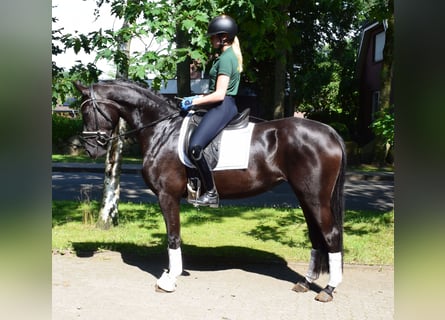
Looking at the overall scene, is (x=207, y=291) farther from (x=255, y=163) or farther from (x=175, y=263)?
(x=255, y=163)

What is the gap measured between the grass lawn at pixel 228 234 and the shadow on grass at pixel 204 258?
0.02m

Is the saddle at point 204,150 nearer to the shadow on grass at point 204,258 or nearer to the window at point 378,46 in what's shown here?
the shadow on grass at point 204,258

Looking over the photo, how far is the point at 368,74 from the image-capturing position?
33375 mm

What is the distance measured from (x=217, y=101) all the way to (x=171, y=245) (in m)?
1.82

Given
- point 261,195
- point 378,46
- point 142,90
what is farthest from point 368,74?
point 142,90

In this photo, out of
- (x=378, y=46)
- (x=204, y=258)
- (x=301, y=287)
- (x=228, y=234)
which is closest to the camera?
(x=301, y=287)

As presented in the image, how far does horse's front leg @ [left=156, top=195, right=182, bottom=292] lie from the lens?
576 centimetres

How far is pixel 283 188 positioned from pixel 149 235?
857 cm

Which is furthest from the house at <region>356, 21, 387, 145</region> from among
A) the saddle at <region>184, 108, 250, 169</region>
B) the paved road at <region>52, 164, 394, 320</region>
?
the saddle at <region>184, 108, 250, 169</region>

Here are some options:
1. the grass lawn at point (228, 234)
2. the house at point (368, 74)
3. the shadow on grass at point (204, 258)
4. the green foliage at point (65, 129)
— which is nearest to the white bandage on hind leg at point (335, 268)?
the shadow on grass at point (204, 258)
